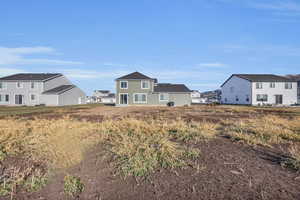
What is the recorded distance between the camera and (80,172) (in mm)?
5176

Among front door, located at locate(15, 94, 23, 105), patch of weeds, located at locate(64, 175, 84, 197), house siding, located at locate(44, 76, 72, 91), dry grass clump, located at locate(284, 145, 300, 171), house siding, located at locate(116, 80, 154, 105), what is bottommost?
patch of weeds, located at locate(64, 175, 84, 197)

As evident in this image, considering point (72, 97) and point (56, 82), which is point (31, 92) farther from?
point (72, 97)

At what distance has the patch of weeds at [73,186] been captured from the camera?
443 cm

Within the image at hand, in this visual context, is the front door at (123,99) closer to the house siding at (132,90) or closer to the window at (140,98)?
the house siding at (132,90)

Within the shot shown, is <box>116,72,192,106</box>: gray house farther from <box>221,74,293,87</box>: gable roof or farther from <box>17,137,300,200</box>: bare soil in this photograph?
<box>17,137,300,200</box>: bare soil

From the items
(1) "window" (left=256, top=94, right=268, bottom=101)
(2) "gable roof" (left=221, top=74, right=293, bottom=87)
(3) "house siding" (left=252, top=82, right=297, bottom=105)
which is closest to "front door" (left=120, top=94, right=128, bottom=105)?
(2) "gable roof" (left=221, top=74, right=293, bottom=87)

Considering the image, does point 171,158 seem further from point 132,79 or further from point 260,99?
point 260,99

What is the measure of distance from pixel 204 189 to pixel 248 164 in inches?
64.0

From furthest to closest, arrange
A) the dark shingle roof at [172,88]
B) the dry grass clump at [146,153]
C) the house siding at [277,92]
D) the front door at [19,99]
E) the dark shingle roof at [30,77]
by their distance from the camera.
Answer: the dark shingle roof at [30,77] → the front door at [19,99] → the house siding at [277,92] → the dark shingle roof at [172,88] → the dry grass clump at [146,153]

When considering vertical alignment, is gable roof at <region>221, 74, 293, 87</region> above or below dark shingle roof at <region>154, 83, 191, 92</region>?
above

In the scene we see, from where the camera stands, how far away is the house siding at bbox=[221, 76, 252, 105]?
42.9 meters

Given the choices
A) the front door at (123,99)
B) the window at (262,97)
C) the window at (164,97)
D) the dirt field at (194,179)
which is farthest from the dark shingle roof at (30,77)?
the dirt field at (194,179)

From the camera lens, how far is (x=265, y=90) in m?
42.5

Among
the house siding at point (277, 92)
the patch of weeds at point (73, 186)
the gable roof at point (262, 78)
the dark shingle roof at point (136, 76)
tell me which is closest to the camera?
the patch of weeds at point (73, 186)
